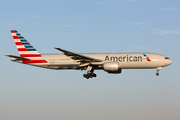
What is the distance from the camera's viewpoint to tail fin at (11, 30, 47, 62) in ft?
152

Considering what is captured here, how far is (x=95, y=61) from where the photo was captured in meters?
41.9

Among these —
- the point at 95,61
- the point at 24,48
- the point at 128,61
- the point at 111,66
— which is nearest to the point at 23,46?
the point at 24,48

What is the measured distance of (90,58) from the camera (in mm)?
41062

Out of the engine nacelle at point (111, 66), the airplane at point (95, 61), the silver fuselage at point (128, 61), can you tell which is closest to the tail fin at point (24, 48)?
the airplane at point (95, 61)

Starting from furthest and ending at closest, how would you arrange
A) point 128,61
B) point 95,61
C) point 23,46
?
point 23,46 < point 128,61 < point 95,61

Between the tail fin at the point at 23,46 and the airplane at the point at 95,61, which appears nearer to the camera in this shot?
the airplane at the point at 95,61

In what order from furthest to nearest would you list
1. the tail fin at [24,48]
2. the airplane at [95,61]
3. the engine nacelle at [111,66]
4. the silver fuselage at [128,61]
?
the tail fin at [24,48]
the silver fuselage at [128,61]
the airplane at [95,61]
the engine nacelle at [111,66]

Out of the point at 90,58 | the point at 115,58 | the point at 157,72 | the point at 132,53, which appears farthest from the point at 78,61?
the point at 157,72

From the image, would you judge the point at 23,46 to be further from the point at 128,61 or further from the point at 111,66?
the point at 128,61

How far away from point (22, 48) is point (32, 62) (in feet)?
9.99

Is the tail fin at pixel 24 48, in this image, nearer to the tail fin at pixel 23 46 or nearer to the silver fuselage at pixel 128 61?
the tail fin at pixel 23 46

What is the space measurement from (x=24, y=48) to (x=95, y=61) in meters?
12.4

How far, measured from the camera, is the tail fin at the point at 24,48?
1822 inches

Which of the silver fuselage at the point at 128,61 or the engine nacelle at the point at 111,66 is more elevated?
the silver fuselage at the point at 128,61
